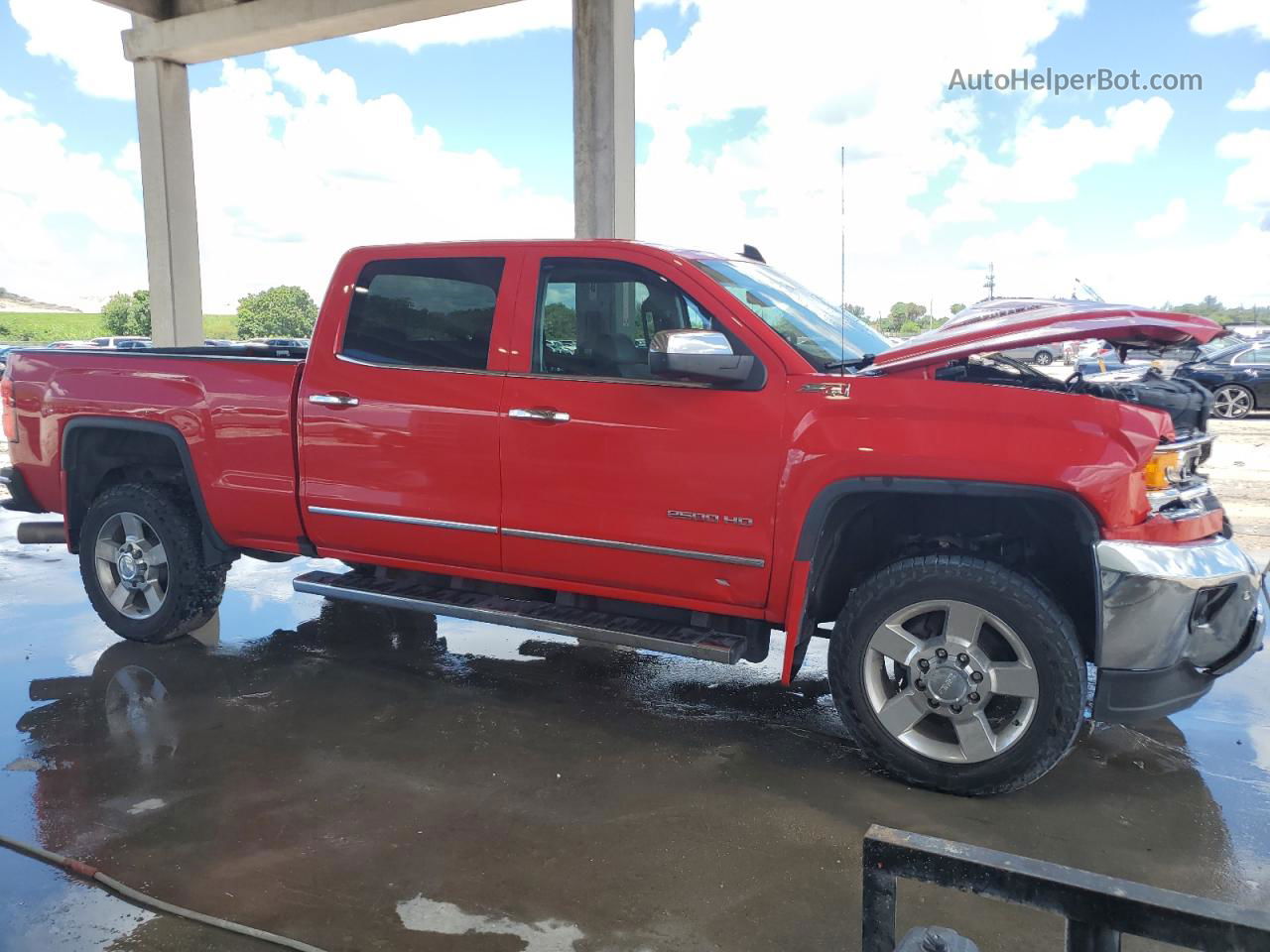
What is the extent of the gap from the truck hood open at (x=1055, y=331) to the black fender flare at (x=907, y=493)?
443 millimetres

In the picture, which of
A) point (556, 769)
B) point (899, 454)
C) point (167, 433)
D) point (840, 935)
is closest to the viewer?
point (840, 935)

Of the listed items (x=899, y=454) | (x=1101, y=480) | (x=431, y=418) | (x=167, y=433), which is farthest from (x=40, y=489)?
(x=1101, y=480)

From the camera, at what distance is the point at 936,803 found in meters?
3.60

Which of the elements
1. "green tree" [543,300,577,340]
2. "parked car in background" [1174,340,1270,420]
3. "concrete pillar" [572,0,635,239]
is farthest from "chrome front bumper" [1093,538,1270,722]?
"parked car in background" [1174,340,1270,420]

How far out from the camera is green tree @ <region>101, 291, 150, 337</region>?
92.7 metres

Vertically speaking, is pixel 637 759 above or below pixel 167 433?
below

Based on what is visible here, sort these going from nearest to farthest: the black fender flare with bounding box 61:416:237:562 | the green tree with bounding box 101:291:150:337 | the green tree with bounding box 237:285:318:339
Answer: the black fender flare with bounding box 61:416:237:562
the green tree with bounding box 237:285:318:339
the green tree with bounding box 101:291:150:337

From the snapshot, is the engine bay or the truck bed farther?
the truck bed

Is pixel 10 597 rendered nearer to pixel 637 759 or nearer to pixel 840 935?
pixel 637 759

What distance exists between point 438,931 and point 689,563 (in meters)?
1.66

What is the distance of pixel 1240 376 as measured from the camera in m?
16.5

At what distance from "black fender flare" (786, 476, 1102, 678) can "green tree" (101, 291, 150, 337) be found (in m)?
93.8

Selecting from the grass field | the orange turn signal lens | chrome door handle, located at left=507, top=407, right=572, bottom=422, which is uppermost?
the grass field

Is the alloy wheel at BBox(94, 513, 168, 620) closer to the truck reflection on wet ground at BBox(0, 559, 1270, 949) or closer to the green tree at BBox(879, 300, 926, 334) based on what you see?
the truck reflection on wet ground at BBox(0, 559, 1270, 949)
